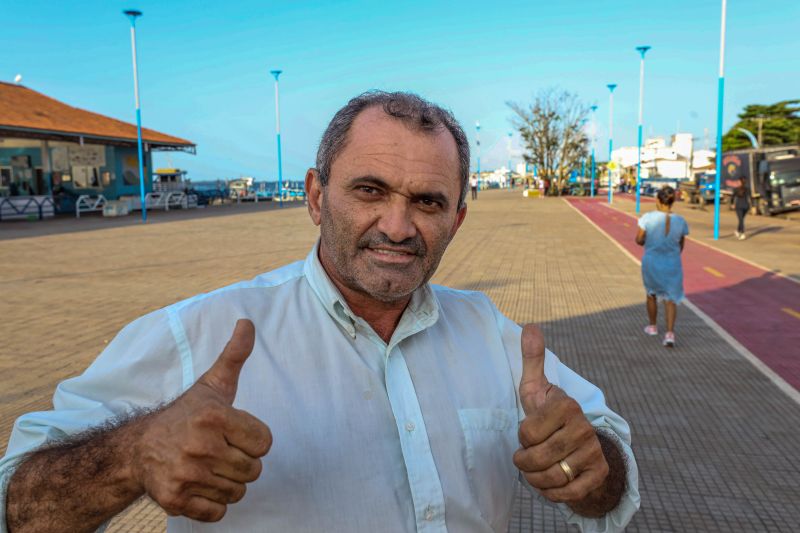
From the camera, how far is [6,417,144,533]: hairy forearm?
1405 millimetres

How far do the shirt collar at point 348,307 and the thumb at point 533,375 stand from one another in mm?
322

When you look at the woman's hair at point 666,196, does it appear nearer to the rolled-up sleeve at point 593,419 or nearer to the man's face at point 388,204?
the rolled-up sleeve at point 593,419

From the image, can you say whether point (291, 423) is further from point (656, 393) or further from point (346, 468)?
point (656, 393)

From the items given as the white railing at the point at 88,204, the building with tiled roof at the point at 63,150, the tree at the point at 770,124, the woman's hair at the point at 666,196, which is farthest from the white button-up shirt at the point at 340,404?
the tree at the point at 770,124

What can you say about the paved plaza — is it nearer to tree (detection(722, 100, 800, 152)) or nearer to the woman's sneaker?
the woman's sneaker

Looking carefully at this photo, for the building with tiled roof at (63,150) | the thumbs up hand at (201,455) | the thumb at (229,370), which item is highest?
the building with tiled roof at (63,150)

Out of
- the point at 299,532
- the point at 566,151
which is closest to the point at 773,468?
the point at 299,532

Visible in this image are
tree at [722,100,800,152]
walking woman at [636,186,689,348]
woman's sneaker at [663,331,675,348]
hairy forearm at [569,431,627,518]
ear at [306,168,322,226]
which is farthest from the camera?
tree at [722,100,800,152]

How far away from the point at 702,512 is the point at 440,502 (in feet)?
9.27

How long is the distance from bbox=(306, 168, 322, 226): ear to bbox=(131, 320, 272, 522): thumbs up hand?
90 cm

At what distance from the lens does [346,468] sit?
1.66 meters

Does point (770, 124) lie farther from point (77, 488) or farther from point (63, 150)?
point (77, 488)

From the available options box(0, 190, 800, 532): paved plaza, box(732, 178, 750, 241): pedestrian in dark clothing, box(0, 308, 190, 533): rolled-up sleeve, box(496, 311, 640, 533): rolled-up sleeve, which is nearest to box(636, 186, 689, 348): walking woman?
box(0, 190, 800, 532): paved plaza

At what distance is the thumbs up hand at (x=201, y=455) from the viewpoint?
1289 millimetres
